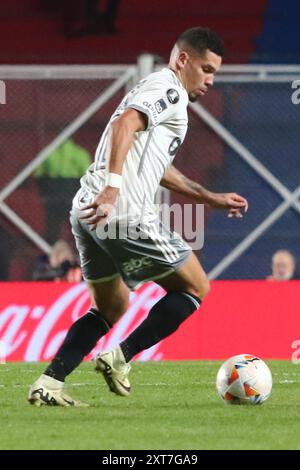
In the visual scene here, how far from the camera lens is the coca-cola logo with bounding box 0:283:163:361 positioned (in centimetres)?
1166

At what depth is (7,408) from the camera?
738cm

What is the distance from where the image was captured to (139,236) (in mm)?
7164

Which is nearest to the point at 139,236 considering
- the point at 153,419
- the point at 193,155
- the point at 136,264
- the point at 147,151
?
the point at 136,264

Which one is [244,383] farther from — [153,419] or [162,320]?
[153,419]

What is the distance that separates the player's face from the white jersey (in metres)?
0.12

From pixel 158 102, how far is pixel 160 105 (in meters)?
0.02

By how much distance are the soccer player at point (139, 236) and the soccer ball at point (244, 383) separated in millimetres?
424

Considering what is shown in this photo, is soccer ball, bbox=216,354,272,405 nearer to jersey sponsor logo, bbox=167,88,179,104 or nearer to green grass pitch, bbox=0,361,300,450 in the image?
green grass pitch, bbox=0,361,300,450

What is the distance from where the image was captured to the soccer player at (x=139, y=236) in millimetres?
7148

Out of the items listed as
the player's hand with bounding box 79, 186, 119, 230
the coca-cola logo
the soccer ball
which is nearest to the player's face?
the player's hand with bounding box 79, 186, 119, 230

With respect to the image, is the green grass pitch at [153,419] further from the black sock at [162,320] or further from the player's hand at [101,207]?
the player's hand at [101,207]

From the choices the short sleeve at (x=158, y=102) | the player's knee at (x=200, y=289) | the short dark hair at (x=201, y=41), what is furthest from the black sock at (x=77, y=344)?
the short dark hair at (x=201, y=41)

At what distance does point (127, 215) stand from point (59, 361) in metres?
0.90
